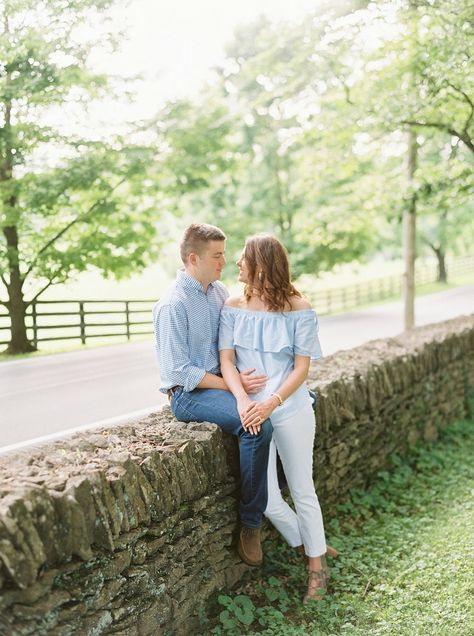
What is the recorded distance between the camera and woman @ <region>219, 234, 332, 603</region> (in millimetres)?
3607

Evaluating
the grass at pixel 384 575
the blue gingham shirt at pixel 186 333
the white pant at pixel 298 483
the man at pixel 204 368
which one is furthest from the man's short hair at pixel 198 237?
the grass at pixel 384 575

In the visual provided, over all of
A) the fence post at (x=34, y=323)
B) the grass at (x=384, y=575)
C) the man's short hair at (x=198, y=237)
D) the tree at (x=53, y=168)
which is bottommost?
the grass at (x=384, y=575)

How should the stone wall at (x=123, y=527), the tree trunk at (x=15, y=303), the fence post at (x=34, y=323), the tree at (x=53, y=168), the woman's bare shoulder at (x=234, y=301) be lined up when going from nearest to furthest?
the stone wall at (x=123, y=527) → the woman's bare shoulder at (x=234, y=301) → the tree at (x=53, y=168) → the tree trunk at (x=15, y=303) → the fence post at (x=34, y=323)

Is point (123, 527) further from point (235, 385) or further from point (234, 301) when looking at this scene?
point (234, 301)

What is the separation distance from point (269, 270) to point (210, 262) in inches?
12.8

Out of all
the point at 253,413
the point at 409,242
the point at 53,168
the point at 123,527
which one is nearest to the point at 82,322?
the point at 53,168

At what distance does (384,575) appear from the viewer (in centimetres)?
408

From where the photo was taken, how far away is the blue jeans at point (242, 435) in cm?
346

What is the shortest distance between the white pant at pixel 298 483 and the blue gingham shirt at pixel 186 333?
1.78 feet

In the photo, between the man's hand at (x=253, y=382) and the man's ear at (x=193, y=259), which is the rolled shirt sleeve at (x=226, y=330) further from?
the man's ear at (x=193, y=259)

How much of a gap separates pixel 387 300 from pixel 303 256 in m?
7.69

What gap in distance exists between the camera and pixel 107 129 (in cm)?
793

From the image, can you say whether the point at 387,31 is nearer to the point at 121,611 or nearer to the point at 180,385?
the point at 180,385

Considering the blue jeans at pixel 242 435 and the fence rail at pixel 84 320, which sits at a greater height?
the fence rail at pixel 84 320
